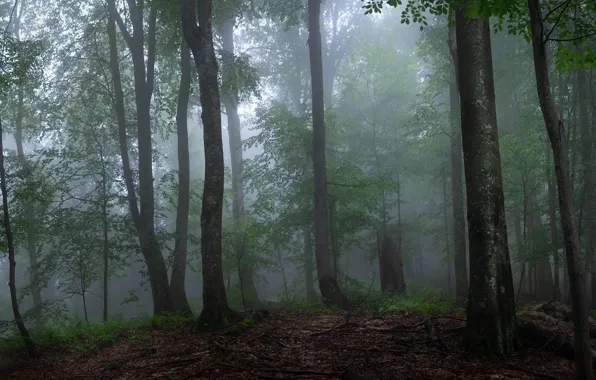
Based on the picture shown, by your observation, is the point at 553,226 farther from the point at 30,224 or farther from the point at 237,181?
the point at 30,224

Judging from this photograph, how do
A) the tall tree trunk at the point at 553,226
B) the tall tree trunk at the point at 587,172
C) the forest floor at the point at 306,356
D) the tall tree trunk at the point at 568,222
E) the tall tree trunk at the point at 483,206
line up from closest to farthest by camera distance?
1. the tall tree trunk at the point at 568,222
2. the forest floor at the point at 306,356
3. the tall tree trunk at the point at 483,206
4. the tall tree trunk at the point at 553,226
5. the tall tree trunk at the point at 587,172

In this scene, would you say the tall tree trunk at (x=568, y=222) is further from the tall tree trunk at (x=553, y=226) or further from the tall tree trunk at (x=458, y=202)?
the tall tree trunk at (x=553, y=226)

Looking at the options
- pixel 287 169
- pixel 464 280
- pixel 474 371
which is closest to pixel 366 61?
pixel 287 169

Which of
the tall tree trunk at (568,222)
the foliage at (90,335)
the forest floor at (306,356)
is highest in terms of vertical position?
the tall tree trunk at (568,222)

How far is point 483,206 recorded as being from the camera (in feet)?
20.4

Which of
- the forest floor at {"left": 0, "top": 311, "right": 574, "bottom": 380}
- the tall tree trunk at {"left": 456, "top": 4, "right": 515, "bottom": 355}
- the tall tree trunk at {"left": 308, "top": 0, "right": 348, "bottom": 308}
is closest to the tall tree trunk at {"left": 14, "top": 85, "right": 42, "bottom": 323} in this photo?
the forest floor at {"left": 0, "top": 311, "right": 574, "bottom": 380}

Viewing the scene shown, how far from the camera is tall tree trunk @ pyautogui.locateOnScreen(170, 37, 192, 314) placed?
43.4 ft

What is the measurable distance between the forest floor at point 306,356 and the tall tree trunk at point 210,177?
663 mm

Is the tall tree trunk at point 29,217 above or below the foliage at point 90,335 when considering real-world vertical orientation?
above

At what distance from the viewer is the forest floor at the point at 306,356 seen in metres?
5.66

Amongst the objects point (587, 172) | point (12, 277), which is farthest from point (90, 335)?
point (587, 172)

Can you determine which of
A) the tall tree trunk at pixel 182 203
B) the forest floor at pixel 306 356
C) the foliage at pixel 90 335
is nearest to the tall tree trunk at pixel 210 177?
the forest floor at pixel 306 356

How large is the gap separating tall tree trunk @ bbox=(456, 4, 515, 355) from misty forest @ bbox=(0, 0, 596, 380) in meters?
0.03

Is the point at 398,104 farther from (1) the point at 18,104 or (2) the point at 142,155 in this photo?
(1) the point at 18,104
